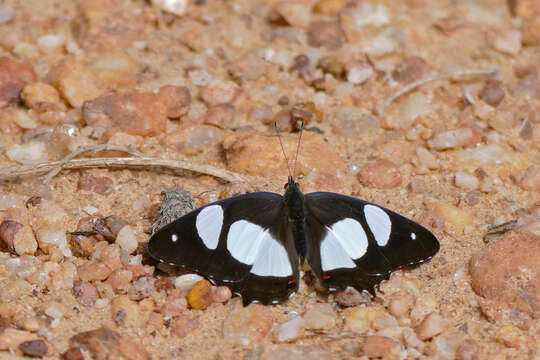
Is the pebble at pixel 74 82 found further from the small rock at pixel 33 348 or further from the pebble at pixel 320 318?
the pebble at pixel 320 318

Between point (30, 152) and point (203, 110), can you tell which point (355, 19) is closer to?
point (203, 110)

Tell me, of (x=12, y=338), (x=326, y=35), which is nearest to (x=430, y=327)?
(x=12, y=338)

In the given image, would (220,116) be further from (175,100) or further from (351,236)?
(351,236)

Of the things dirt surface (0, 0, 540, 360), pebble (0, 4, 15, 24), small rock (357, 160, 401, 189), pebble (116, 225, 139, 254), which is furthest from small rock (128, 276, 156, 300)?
pebble (0, 4, 15, 24)

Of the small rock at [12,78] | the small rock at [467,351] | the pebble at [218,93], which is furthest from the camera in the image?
the pebble at [218,93]

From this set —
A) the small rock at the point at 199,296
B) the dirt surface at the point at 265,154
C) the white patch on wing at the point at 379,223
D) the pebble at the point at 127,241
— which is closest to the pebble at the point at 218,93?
the dirt surface at the point at 265,154

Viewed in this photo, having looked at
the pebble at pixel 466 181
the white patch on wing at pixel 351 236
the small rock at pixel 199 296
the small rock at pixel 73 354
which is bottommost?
the small rock at pixel 73 354

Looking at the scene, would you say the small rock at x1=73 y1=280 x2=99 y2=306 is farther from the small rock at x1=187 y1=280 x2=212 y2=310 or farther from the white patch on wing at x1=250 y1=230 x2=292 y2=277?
the white patch on wing at x1=250 y1=230 x2=292 y2=277

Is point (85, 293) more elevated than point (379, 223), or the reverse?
point (379, 223)
